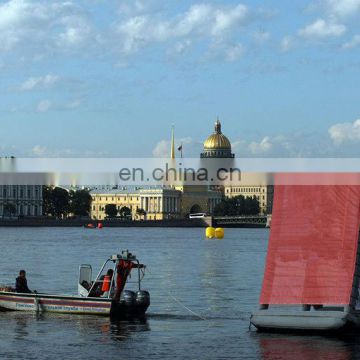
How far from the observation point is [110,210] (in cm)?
17650

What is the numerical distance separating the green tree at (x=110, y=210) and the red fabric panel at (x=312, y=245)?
153225 mm

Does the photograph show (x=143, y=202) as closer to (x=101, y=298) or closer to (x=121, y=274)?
(x=101, y=298)

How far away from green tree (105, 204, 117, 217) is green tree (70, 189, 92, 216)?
1044 centimetres

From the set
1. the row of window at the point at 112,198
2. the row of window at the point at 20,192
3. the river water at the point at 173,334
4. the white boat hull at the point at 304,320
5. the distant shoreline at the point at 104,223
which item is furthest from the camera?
the row of window at the point at 112,198

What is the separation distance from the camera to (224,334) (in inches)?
926

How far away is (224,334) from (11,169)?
18363 millimetres

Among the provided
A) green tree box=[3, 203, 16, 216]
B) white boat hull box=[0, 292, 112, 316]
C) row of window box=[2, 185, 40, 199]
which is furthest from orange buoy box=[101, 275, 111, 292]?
row of window box=[2, 185, 40, 199]

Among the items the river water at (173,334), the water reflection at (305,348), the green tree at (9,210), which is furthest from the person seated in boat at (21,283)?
the green tree at (9,210)

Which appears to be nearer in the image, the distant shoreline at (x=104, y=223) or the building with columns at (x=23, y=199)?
the distant shoreline at (x=104, y=223)

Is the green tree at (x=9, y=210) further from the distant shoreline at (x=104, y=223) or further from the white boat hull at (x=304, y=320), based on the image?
the white boat hull at (x=304, y=320)

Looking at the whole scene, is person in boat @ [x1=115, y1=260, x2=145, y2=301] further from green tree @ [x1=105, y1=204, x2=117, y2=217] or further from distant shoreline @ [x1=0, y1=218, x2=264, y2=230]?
green tree @ [x1=105, y1=204, x2=117, y2=217]

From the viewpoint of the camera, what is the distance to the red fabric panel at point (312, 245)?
21.7 metres

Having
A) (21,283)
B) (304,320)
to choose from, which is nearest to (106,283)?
(21,283)

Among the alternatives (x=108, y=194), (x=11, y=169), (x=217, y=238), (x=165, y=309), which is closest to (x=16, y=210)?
(x=108, y=194)
